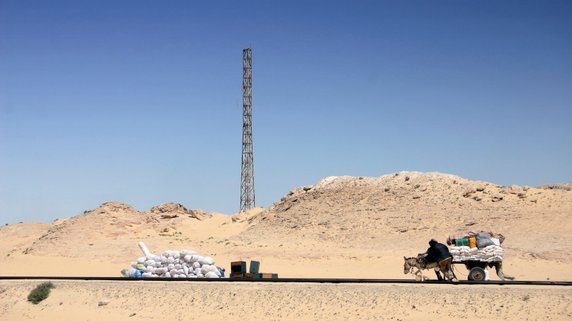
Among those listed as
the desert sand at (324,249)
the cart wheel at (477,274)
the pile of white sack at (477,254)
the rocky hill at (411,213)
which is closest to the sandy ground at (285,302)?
the desert sand at (324,249)

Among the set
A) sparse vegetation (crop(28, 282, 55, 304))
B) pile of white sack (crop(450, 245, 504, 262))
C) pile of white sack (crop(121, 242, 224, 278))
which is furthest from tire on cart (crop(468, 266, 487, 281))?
sparse vegetation (crop(28, 282, 55, 304))

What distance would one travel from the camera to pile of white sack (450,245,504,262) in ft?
85.1

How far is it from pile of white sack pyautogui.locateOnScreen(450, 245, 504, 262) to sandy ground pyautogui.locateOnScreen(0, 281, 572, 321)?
7.14 ft

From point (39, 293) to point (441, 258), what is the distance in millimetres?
16839

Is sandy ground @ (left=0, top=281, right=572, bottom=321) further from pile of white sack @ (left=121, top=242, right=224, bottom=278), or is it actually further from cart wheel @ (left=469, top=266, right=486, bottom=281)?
pile of white sack @ (left=121, top=242, right=224, bottom=278)

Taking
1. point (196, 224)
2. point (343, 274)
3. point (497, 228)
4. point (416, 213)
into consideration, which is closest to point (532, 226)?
point (497, 228)

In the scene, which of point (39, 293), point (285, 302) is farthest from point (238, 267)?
point (39, 293)

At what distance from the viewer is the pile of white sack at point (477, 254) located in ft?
85.1

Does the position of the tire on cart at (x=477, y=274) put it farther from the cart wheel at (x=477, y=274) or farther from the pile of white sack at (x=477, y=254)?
the pile of white sack at (x=477, y=254)

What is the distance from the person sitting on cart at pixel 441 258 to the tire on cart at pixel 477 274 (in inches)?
34.2

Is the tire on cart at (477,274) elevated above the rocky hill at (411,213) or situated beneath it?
situated beneath

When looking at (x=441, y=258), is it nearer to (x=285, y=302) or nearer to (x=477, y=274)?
(x=477, y=274)

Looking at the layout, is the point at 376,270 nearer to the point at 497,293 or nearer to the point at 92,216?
the point at 497,293

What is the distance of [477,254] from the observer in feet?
85.3
